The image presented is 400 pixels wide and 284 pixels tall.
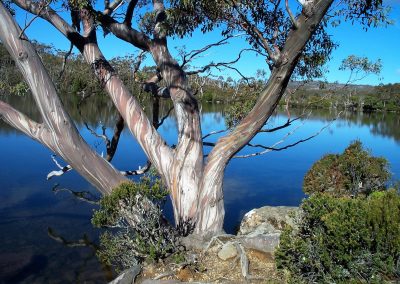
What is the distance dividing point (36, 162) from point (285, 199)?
22.9 feet

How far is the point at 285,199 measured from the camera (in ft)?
32.8

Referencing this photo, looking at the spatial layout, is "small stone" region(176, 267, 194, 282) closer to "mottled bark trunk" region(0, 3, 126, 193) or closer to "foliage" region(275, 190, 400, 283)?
"foliage" region(275, 190, 400, 283)

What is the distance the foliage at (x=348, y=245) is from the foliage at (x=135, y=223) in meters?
0.98

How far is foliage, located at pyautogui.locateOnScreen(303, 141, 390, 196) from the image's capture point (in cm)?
753

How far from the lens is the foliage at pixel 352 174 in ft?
24.7

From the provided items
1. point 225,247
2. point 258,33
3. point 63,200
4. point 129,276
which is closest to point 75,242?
point 63,200

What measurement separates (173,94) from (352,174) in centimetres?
495

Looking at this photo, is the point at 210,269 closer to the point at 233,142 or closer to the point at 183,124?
the point at 233,142

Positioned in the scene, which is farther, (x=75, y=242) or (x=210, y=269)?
(x=75, y=242)

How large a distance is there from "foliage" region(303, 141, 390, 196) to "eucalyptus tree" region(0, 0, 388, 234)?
157 inches

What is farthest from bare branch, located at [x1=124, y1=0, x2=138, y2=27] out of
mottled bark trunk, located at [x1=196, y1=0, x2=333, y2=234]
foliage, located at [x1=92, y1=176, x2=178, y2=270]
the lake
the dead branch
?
the dead branch

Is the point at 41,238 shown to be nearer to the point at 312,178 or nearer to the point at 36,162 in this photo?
the point at 312,178

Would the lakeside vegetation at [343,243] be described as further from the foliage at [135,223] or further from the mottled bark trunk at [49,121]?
the mottled bark trunk at [49,121]

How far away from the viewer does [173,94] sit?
3824 mm
